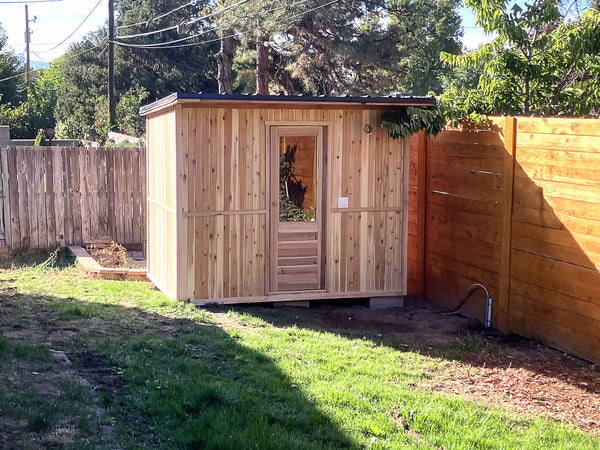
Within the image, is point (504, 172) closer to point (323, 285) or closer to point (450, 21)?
point (323, 285)

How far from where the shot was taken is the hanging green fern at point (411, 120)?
363 inches

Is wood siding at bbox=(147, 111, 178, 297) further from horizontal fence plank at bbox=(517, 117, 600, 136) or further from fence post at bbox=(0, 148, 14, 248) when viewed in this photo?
horizontal fence plank at bbox=(517, 117, 600, 136)

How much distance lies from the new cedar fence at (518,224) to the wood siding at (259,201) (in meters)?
0.67

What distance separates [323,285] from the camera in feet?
31.0

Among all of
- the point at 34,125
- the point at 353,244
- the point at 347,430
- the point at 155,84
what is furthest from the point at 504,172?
the point at 155,84

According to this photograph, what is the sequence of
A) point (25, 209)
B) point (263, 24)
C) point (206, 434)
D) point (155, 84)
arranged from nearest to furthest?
point (206, 434), point (25, 209), point (263, 24), point (155, 84)

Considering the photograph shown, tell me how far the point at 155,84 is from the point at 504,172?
38343 millimetres

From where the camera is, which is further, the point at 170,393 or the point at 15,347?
the point at 15,347

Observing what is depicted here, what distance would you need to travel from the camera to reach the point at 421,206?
34.0 feet

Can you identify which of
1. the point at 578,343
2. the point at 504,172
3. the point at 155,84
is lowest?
the point at 578,343

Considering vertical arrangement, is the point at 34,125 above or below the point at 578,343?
above

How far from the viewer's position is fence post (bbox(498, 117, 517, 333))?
834cm

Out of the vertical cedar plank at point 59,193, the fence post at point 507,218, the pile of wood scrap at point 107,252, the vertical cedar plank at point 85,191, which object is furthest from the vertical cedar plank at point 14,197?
the fence post at point 507,218

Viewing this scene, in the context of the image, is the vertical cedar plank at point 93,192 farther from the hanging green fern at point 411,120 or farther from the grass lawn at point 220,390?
the hanging green fern at point 411,120
